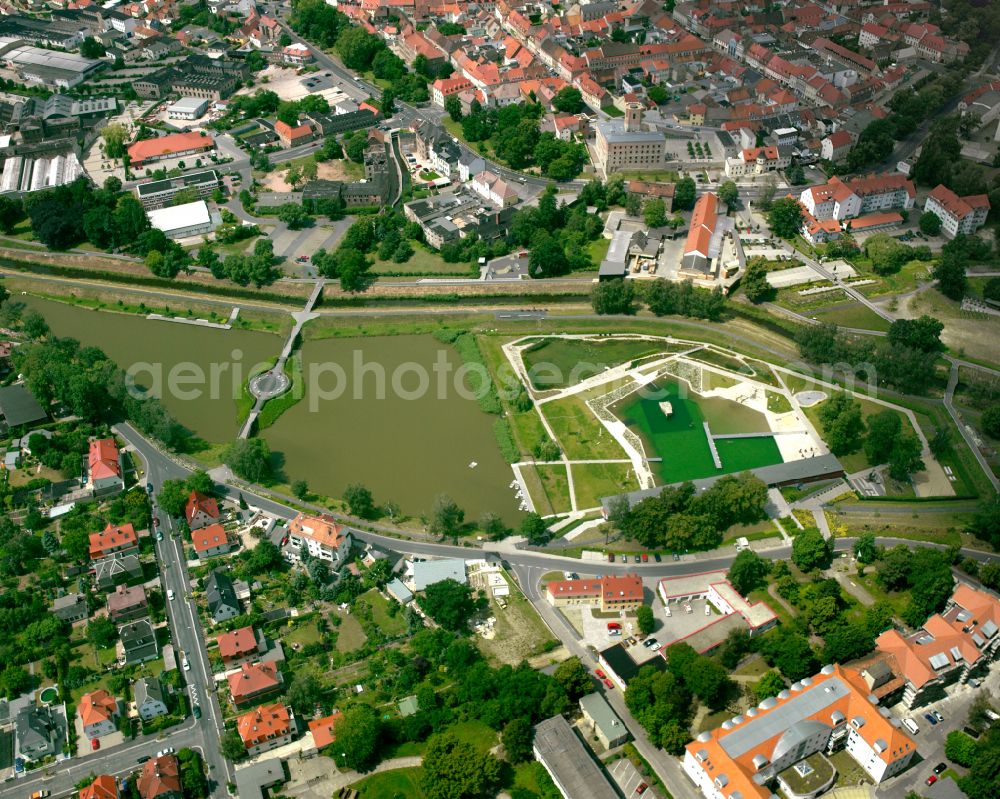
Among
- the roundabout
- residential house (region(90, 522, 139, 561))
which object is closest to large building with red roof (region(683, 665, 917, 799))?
residential house (region(90, 522, 139, 561))

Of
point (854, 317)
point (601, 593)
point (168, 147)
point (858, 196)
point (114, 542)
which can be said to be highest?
point (858, 196)

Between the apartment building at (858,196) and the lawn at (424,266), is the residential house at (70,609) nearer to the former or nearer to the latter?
the lawn at (424,266)

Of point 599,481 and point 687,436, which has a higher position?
point 687,436

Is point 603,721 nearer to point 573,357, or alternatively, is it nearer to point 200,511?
point 200,511

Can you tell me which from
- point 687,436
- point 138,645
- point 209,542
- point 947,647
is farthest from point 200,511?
point 947,647

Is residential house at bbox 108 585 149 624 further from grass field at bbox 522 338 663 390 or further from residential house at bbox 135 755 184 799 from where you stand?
grass field at bbox 522 338 663 390

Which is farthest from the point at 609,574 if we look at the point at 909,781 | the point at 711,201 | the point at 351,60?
the point at 351,60

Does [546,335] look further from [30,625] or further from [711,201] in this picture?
[30,625]
